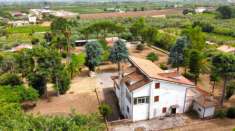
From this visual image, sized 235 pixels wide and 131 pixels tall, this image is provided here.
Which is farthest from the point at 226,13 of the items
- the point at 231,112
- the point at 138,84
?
the point at 138,84

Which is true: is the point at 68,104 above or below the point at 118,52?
below

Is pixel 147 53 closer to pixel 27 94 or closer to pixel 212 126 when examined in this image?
pixel 212 126

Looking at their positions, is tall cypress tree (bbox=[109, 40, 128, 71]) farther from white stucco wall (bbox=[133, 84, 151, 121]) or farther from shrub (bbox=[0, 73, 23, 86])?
white stucco wall (bbox=[133, 84, 151, 121])

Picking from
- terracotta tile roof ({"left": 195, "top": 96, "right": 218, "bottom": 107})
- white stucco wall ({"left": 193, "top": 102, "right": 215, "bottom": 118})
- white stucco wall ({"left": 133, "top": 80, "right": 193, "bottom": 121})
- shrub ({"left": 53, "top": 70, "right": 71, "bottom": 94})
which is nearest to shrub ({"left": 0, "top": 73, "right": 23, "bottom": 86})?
shrub ({"left": 53, "top": 70, "right": 71, "bottom": 94})

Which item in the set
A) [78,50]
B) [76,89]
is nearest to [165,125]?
[76,89]

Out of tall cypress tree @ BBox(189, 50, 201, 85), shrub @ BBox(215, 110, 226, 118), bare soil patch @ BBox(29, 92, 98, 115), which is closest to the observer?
shrub @ BBox(215, 110, 226, 118)

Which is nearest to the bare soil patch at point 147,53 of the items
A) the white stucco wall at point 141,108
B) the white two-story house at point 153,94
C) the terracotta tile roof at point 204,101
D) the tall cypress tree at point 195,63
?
the tall cypress tree at point 195,63

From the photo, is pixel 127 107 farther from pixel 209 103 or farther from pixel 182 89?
pixel 209 103

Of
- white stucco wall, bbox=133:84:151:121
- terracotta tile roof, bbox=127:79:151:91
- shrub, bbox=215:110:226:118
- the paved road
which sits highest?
terracotta tile roof, bbox=127:79:151:91
